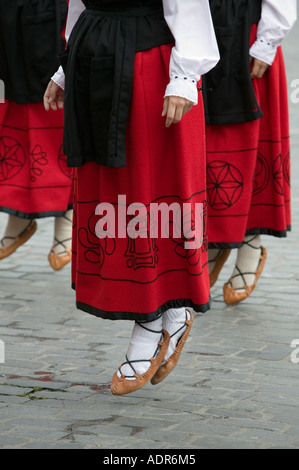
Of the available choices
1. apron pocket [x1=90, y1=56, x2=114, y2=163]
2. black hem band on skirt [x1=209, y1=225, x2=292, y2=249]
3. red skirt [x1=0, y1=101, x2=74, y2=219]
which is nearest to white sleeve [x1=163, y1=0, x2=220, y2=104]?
apron pocket [x1=90, y1=56, x2=114, y2=163]

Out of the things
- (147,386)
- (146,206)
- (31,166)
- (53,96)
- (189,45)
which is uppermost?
(189,45)

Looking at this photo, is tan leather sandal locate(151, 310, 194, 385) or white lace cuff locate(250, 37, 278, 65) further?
white lace cuff locate(250, 37, 278, 65)

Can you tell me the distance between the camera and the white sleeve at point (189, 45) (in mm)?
3240

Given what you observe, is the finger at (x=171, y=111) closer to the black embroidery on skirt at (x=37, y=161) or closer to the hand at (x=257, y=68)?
the hand at (x=257, y=68)

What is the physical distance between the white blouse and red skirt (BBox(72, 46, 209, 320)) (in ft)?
0.43

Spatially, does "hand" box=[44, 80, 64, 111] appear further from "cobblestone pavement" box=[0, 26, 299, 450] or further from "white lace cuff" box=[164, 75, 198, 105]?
"cobblestone pavement" box=[0, 26, 299, 450]

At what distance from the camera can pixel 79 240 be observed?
11.9ft

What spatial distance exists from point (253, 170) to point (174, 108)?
148 cm

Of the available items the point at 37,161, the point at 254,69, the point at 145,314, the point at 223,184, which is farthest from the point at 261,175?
the point at 145,314

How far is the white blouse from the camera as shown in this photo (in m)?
3.24

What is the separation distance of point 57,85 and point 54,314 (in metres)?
1.42

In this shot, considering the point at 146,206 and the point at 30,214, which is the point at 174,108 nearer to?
the point at 146,206

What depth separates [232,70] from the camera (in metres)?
4.45

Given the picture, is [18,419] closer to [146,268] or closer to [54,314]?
[146,268]
